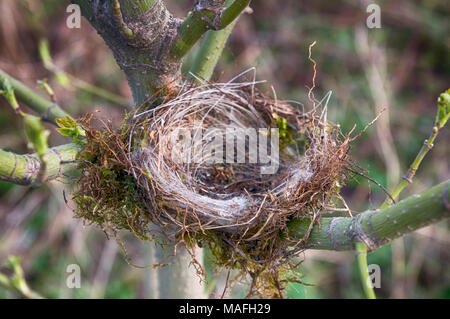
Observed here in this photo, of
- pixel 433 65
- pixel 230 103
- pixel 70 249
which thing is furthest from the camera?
pixel 433 65

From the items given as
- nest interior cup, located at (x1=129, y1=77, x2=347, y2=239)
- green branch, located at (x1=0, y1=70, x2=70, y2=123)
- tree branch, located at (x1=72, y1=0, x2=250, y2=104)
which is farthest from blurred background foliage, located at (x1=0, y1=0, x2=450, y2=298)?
tree branch, located at (x1=72, y1=0, x2=250, y2=104)

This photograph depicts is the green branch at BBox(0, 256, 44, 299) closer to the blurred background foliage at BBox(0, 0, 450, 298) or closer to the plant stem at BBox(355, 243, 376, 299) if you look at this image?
the plant stem at BBox(355, 243, 376, 299)

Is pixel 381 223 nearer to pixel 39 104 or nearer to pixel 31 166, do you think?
pixel 31 166

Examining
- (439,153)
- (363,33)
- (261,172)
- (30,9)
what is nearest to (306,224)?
(261,172)

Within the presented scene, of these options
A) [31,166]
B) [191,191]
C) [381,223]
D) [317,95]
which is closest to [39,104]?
[31,166]

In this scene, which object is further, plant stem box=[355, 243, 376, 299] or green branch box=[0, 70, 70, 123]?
green branch box=[0, 70, 70, 123]
